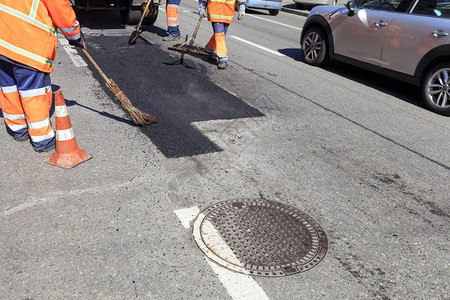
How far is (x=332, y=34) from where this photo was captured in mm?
8031

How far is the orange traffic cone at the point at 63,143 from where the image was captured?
399cm

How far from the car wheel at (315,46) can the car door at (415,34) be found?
159 cm

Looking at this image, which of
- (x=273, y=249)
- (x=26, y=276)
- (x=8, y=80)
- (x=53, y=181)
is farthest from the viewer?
(x=8, y=80)

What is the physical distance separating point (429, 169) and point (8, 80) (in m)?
4.34

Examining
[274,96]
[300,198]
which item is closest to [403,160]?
[300,198]

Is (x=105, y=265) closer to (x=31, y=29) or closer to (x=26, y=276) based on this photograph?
(x=26, y=276)

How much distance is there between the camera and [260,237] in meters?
3.23

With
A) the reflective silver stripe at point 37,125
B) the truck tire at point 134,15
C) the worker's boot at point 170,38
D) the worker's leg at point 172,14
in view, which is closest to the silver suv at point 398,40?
the worker's leg at point 172,14

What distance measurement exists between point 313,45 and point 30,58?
236 inches

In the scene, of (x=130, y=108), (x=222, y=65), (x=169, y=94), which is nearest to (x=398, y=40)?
(x=222, y=65)

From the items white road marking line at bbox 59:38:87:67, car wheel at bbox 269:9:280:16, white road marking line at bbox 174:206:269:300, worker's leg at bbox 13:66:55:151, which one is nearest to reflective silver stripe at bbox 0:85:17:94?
worker's leg at bbox 13:66:55:151

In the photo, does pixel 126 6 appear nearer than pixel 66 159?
No

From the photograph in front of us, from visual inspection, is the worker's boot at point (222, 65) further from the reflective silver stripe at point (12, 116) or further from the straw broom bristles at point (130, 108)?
the reflective silver stripe at point (12, 116)

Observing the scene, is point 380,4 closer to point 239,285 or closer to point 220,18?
point 220,18
